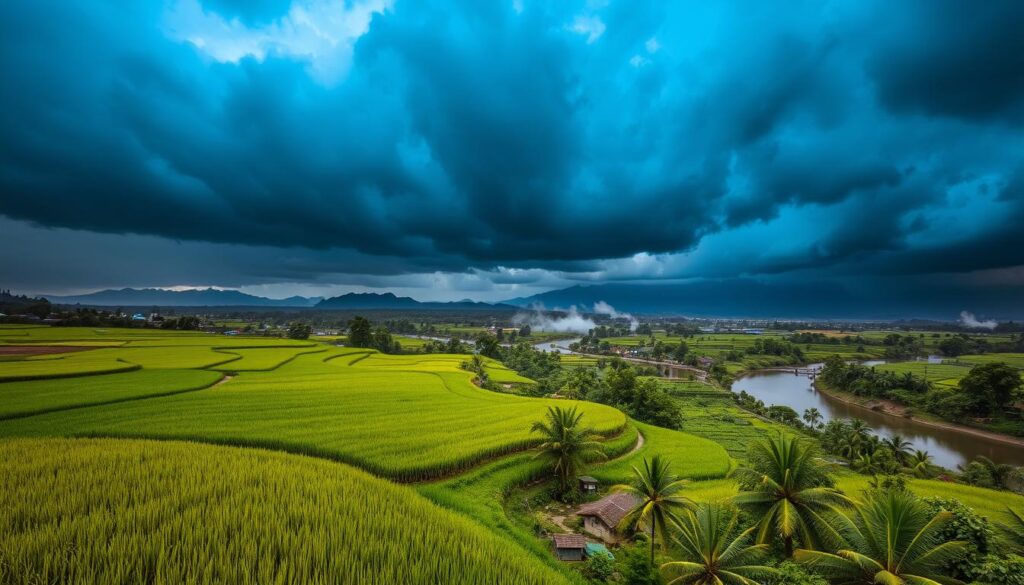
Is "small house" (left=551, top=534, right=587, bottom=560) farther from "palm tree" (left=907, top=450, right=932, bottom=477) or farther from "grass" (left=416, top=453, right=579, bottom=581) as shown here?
"palm tree" (left=907, top=450, right=932, bottom=477)

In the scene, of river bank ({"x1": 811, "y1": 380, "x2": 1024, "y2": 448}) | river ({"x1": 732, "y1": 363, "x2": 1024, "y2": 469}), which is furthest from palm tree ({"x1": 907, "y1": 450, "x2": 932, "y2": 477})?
river bank ({"x1": 811, "y1": 380, "x2": 1024, "y2": 448})

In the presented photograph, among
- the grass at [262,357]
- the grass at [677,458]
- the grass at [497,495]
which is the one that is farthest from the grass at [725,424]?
the grass at [262,357]

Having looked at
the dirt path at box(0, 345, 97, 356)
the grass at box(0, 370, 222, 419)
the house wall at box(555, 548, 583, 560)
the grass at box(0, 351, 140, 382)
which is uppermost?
the dirt path at box(0, 345, 97, 356)

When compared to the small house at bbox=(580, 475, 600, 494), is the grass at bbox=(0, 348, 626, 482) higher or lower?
higher

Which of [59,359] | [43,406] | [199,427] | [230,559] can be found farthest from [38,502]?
[59,359]

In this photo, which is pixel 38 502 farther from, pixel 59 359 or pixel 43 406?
pixel 59 359

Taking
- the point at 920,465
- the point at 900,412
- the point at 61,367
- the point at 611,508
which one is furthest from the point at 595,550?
the point at 900,412

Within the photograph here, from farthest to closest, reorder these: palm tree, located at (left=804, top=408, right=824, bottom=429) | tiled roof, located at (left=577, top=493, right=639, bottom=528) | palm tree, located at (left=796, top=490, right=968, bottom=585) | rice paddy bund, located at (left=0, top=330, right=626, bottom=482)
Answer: palm tree, located at (left=804, top=408, right=824, bottom=429) < rice paddy bund, located at (left=0, top=330, right=626, bottom=482) < tiled roof, located at (left=577, top=493, right=639, bottom=528) < palm tree, located at (left=796, top=490, right=968, bottom=585)
